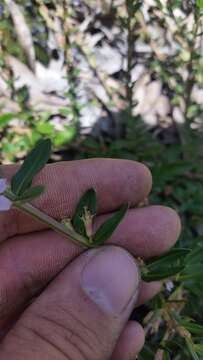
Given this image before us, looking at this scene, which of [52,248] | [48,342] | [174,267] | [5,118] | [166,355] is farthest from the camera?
[5,118]

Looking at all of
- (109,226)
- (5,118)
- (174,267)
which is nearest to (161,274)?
(174,267)

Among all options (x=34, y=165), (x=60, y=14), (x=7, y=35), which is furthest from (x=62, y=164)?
(x=7, y=35)

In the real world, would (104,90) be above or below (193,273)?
above

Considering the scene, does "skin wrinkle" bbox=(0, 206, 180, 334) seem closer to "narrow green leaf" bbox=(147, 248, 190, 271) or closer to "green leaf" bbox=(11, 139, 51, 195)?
"narrow green leaf" bbox=(147, 248, 190, 271)

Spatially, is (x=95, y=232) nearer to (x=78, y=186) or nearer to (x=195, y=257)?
(x=78, y=186)

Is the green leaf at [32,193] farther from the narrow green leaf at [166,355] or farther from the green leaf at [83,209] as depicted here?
the narrow green leaf at [166,355]

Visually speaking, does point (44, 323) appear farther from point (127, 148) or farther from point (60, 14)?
point (60, 14)

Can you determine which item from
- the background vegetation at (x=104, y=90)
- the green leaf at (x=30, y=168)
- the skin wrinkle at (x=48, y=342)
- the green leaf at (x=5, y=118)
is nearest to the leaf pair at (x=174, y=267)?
the skin wrinkle at (x=48, y=342)

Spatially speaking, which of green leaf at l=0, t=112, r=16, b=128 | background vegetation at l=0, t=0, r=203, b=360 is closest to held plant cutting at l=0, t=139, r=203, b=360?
background vegetation at l=0, t=0, r=203, b=360
